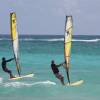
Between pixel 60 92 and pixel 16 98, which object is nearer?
pixel 16 98

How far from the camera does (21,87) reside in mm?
21062

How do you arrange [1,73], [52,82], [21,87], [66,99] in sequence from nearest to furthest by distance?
[66,99]
[21,87]
[52,82]
[1,73]

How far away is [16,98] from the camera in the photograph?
60.7 ft

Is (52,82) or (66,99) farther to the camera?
(52,82)

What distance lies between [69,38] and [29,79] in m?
4.83

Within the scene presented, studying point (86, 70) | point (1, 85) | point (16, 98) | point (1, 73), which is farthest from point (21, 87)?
point (86, 70)

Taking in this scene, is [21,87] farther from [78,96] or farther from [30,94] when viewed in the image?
[78,96]

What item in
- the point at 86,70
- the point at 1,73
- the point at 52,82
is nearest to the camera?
the point at 52,82

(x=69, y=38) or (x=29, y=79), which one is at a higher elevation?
(x=69, y=38)

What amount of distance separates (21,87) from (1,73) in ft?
21.1

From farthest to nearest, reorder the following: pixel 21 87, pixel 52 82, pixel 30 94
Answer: pixel 52 82, pixel 21 87, pixel 30 94

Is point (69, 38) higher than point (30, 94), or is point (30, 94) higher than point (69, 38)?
point (69, 38)

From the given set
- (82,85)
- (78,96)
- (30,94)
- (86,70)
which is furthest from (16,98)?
(86,70)

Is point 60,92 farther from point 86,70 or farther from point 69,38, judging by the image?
point 86,70
